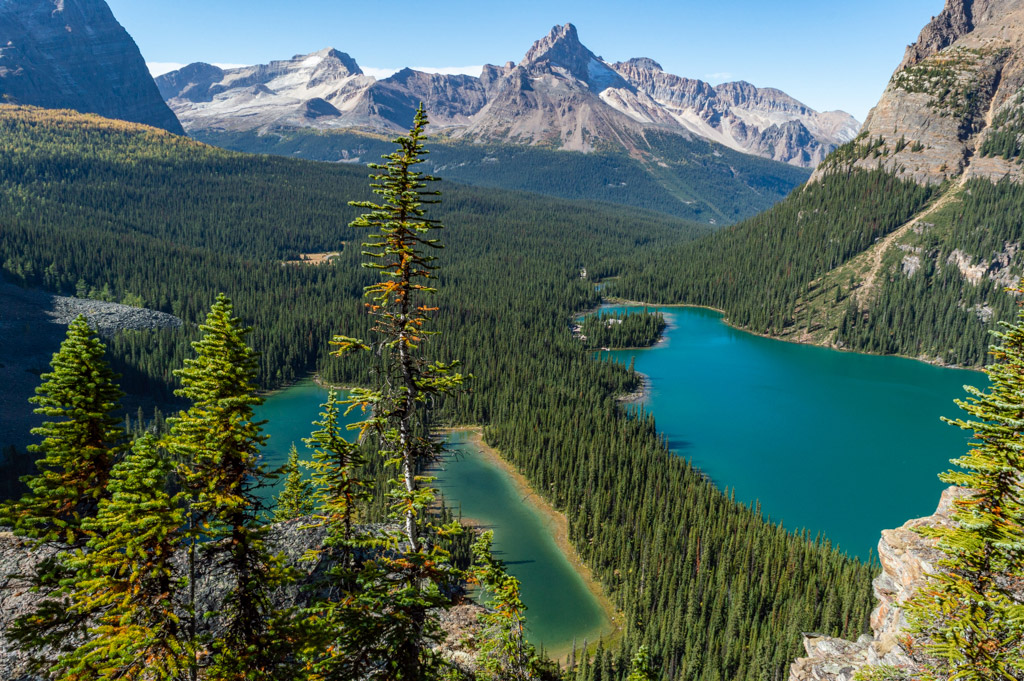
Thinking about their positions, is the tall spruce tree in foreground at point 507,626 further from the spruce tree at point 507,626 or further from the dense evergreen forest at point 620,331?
the dense evergreen forest at point 620,331

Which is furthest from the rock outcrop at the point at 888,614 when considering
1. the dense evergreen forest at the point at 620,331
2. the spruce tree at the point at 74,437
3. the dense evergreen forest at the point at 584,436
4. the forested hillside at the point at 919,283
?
the forested hillside at the point at 919,283

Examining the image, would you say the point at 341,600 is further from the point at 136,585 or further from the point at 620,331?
the point at 620,331

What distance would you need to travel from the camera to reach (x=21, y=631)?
68.2 ft

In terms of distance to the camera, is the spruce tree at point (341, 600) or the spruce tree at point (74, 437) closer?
the spruce tree at point (341, 600)

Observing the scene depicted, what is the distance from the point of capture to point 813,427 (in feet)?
362

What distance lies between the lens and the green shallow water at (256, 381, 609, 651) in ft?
183

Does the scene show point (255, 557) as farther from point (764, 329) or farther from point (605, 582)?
point (764, 329)

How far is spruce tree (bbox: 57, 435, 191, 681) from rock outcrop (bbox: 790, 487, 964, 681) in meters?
30.4

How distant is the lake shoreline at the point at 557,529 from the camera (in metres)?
54.7

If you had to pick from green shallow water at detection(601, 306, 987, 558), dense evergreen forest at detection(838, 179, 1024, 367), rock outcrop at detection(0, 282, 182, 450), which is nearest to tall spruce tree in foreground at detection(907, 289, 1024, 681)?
green shallow water at detection(601, 306, 987, 558)

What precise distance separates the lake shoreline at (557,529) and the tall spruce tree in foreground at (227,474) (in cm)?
3287

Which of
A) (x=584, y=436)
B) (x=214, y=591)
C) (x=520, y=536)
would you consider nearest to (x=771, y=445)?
(x=584, y=436)

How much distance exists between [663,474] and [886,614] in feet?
157

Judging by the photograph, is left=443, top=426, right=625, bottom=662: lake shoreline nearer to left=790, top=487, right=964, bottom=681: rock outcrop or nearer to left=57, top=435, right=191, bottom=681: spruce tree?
left=790, top=487, right=964, bottom=681: rock outcrop
